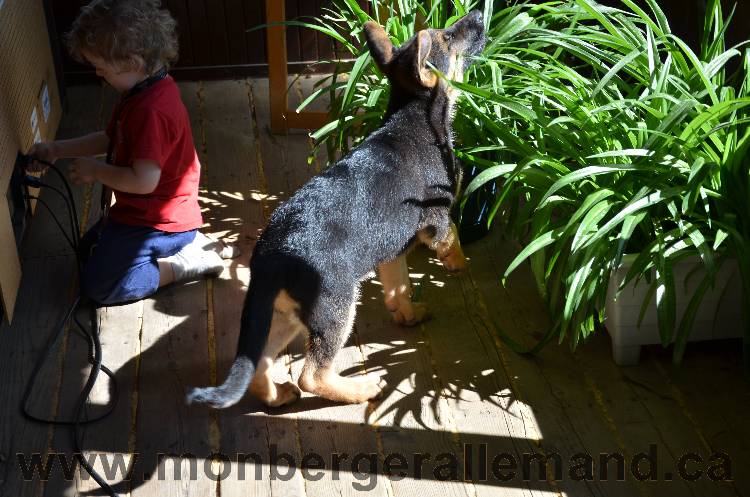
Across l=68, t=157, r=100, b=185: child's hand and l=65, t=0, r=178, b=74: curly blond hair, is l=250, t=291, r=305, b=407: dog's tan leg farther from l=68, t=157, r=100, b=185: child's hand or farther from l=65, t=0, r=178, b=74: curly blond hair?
l=65, t=0, r=178, b=74: curly blond hair

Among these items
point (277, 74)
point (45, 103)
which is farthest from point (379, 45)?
point (45, 103)

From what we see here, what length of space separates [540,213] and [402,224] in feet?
1.69

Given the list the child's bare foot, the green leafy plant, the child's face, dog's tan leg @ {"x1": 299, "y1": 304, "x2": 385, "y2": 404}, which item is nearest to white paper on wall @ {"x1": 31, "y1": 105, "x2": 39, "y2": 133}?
the child's face

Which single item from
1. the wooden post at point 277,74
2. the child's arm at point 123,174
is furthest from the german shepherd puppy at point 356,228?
the wooden post at point 277,74

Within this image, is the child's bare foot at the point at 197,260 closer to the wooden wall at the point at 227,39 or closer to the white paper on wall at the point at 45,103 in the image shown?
the white paper on wall at the point at 45,103

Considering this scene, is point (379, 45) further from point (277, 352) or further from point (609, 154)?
point (277, 352)

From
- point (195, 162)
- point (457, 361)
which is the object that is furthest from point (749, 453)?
point (195, 162)

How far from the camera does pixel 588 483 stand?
2887 mm

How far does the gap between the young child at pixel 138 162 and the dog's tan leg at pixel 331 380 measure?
1.00m

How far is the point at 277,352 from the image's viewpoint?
3121mm

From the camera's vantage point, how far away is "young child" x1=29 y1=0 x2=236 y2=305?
11.0ft

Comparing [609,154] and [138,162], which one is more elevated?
[609,154]

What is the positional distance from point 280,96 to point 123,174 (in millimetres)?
1704

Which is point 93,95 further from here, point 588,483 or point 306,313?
point 588,483
